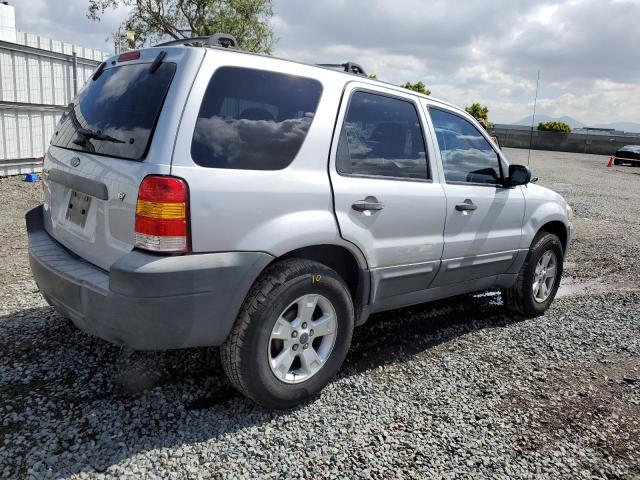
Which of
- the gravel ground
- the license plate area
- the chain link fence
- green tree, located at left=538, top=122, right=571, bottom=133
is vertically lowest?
the gravel ground

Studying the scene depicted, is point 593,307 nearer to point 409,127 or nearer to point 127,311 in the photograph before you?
point 409,127

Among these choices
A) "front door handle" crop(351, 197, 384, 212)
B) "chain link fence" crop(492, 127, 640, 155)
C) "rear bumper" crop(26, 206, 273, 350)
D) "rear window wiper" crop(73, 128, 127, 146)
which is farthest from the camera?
"chain link fence" crop(492, 127, 640, 155)

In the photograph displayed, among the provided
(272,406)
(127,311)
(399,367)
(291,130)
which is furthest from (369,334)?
(127,311)

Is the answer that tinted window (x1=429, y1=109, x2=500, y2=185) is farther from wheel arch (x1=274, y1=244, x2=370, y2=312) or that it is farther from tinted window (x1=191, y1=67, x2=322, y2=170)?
tinted window (x1=191, y1=67, x2=322, y2=170)

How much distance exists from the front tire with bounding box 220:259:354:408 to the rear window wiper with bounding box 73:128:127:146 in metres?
1.07

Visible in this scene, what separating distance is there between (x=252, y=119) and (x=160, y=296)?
1027mm

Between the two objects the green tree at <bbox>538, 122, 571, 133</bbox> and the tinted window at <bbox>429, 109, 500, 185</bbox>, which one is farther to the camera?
the green tree at <bbox>538, 122, 571, 133</bbox>

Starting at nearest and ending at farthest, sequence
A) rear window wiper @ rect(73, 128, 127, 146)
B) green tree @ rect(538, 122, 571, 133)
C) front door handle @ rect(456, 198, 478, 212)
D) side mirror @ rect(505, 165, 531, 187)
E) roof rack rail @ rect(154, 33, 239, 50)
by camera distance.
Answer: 1. rear window wiper @ rect(73, 128, 127, 146)
2. roof rack rail @ rect(154, 33, 239, 50)
3. front door handle @ rect(456, 198, 478, 212)
4. side mirror @ rect(505, 165, 531, 187)
5. green tree @ rect(538, 122, 571, 133)

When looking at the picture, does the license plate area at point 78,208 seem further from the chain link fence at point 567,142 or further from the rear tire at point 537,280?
the chain link fence at point 567,142

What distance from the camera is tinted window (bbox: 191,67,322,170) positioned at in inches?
101

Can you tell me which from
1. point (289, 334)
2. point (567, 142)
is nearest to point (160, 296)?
point (289, 334)

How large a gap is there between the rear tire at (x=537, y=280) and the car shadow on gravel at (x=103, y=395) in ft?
3.34

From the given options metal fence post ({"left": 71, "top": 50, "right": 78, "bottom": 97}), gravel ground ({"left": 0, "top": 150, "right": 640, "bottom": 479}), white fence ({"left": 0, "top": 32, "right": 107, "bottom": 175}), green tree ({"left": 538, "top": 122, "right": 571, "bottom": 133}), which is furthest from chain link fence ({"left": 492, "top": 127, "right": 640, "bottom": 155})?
gravel ground ({"left": 0, "top": 150, "right": 640, "bottom": 479})

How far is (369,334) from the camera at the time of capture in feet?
13.8
